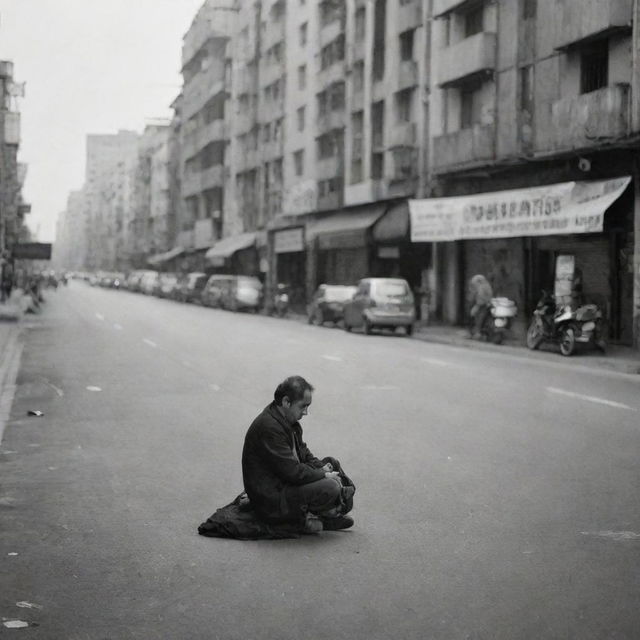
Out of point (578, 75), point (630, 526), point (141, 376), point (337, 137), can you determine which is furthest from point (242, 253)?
point (630, 526)

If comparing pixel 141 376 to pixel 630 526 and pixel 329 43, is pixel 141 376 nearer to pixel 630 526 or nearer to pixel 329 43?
pixel 630 526

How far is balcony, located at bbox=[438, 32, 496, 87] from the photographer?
32.0m

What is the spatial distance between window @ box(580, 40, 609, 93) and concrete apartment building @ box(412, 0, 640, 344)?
0.04m

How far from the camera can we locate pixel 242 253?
71.4 m

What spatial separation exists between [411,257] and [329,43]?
15.4m

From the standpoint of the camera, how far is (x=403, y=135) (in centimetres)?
3975

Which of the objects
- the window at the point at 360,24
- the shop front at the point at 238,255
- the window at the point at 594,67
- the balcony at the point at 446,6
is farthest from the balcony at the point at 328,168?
the window at the point at 594,67

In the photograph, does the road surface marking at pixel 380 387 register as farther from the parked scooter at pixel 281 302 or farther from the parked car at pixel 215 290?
the parked car at pixel 215 290

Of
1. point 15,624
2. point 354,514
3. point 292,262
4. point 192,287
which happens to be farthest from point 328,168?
point 15,624

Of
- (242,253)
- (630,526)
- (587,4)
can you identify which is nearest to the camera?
(630,526)

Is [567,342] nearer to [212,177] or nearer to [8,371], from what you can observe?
[8,371]

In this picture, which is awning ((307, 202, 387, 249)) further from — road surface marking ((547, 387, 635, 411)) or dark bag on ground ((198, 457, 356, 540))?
dark bag on ground ((198, 457, 356, 540))

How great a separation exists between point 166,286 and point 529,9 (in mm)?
51528

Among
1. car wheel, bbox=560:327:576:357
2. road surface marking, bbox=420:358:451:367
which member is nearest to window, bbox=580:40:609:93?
car wheel, bbox=560:327:576:357
